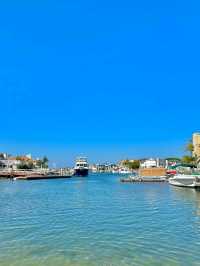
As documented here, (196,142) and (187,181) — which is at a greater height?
(196,142)

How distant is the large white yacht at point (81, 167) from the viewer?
15425 cm

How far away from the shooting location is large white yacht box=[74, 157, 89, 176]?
154250 millimetres

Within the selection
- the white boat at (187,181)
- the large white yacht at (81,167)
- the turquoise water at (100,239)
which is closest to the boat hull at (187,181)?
the white boat at (187,181)

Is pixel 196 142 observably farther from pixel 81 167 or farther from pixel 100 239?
pixel 100 239

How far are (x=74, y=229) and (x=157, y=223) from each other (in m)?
5.22

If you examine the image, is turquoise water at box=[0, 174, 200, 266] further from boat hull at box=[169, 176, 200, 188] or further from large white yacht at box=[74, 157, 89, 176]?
large white yacht at box=[74, 157, 89, 176]

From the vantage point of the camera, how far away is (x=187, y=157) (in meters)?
128

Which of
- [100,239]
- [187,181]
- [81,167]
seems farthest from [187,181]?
[81,167]

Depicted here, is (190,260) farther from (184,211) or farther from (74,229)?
(184,211)

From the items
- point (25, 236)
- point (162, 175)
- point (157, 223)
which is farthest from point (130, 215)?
point (162, 175)

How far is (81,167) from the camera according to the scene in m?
155

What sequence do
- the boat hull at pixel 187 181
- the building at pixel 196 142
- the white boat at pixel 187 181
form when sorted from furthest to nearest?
the building at pixel 196 142
the white boat at pixel 187 181
the boat hull at pixel 187 181

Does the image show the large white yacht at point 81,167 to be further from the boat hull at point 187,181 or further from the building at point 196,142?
the boat hull at point 187,181

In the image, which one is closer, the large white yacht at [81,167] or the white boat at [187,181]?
the white boat at [187,181]
